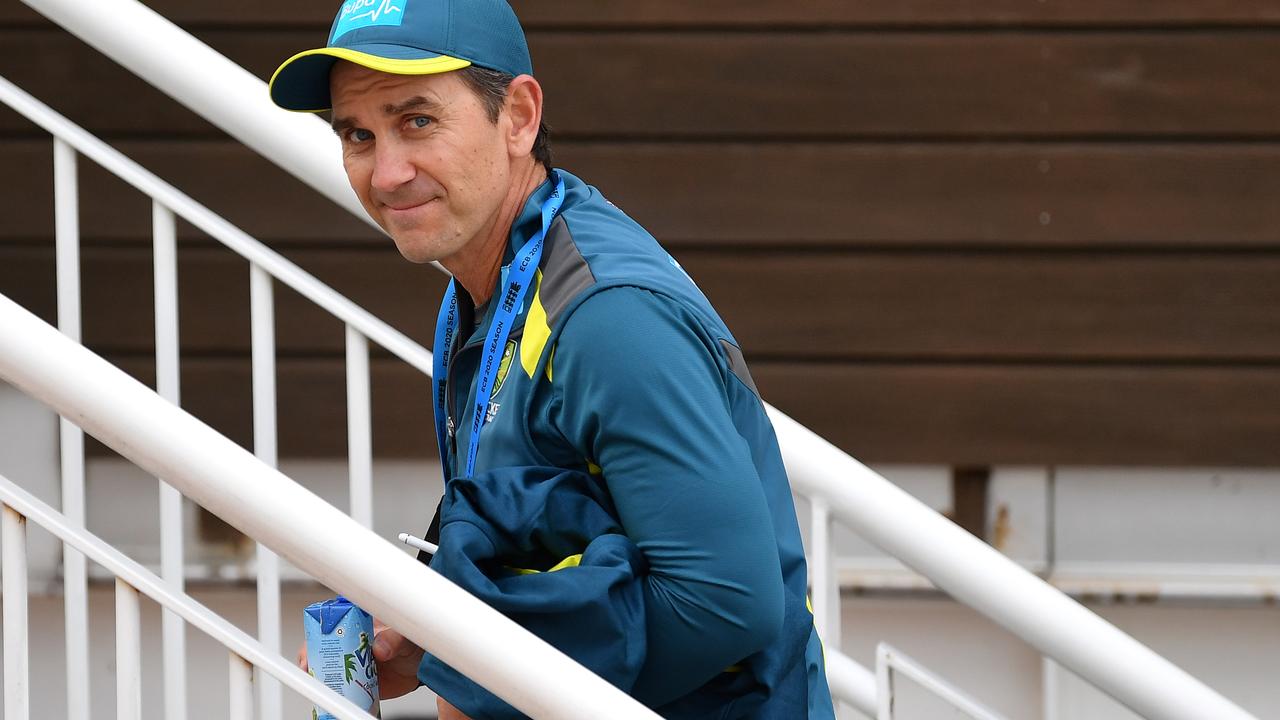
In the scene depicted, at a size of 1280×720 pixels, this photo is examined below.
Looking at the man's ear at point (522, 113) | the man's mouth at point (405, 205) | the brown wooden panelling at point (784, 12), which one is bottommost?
the man's mouth at point (405, 205)

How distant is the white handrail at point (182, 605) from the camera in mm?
1238

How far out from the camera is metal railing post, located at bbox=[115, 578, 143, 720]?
1.30m

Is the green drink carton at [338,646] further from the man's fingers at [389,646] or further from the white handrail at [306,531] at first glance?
the white handrail at [306,531]

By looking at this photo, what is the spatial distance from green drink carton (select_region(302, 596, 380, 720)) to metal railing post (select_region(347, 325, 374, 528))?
1.87 ft

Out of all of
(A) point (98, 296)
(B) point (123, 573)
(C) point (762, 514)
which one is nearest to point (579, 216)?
(C) point (762, 514)

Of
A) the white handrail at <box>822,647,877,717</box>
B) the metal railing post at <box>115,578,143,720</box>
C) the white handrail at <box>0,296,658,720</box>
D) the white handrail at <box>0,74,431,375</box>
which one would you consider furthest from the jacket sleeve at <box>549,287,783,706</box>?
the white handrail at <box>822,647,877,717</box>

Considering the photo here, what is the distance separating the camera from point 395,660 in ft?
4.75

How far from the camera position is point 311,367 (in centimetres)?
356

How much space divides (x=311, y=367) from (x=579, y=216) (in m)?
2.36

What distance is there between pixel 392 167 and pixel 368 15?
6.1 inches

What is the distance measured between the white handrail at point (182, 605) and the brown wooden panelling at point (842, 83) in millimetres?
2363

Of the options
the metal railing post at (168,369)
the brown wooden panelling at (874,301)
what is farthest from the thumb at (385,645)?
the brown wooden panelling at (874,301)

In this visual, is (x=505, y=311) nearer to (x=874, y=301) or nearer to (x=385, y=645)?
(x=385, y=645)

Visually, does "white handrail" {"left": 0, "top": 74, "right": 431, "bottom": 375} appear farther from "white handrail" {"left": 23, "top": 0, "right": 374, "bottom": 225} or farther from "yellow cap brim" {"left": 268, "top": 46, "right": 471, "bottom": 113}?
"yellow cap brim" {"left": 268, "top": 46, "right": 471, "bottom": 113}
